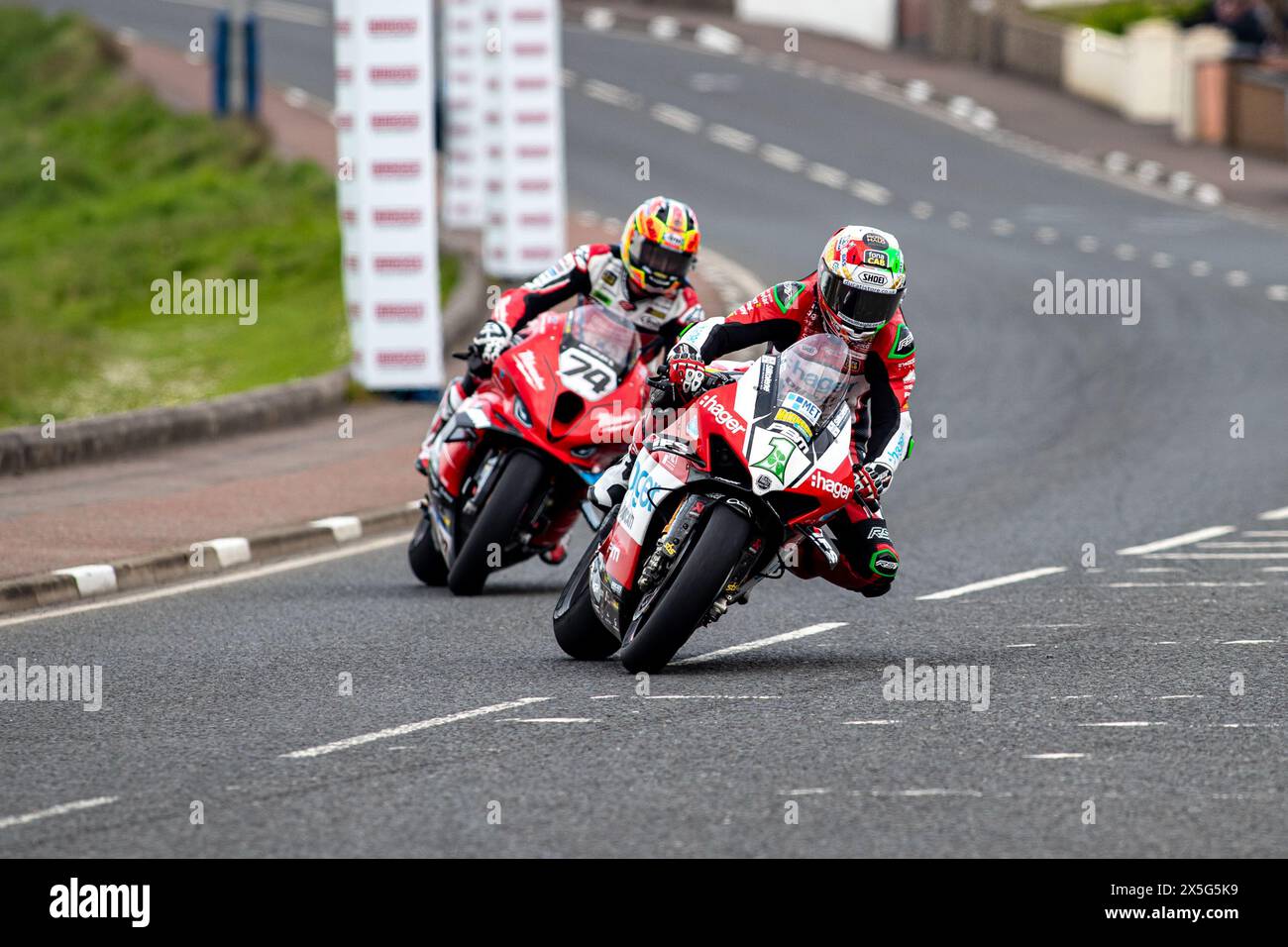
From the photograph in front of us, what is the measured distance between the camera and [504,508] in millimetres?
A: 11922

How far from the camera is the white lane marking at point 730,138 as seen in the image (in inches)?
1679

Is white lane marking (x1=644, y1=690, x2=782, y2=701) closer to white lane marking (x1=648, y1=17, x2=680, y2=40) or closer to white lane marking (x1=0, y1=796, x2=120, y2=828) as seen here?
white lane marking (x1=0, y1=796, x2=120, y2=828)

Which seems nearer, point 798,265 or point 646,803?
point 646,803

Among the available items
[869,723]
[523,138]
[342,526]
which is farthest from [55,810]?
[523,138]

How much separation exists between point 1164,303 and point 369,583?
16584 millimetres

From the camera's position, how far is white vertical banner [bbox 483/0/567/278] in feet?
95.9

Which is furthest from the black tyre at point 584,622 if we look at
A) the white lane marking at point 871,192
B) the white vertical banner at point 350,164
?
the white lane marking at point 871,192

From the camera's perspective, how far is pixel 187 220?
35531 millimetres

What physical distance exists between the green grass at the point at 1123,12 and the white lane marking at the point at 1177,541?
34.6 m

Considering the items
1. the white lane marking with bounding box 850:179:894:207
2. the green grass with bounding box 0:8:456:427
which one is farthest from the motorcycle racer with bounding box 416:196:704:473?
the white lane marking with bounding box 850:179:894:207

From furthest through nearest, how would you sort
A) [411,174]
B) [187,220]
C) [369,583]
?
[187,220]
[411,174]
[369,583]

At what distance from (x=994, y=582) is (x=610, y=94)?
35.4 metres
